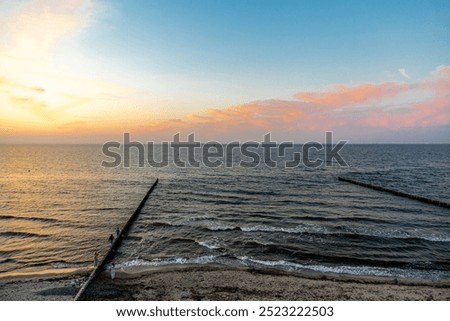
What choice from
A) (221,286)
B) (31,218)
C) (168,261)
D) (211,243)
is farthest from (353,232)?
(31,218)

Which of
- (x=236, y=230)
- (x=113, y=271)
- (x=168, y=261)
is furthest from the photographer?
(x=236, y=230)

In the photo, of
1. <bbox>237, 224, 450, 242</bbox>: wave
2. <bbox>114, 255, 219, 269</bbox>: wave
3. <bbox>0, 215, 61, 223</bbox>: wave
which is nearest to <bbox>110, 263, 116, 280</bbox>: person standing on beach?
<bbox>114, 255, 219, 269</bbox>: wave

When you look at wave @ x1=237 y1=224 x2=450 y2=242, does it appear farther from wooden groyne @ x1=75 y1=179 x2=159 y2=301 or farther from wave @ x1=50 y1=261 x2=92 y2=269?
wave @ x1=50 y1=261 x2=92 y2=269

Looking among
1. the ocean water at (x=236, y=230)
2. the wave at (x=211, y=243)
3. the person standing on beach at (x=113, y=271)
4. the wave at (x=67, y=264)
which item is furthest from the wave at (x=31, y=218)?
the wave at (x=211, y=243)

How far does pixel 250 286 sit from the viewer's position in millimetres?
16391

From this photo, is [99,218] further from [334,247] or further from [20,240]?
[334,247]

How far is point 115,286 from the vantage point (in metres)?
16.5

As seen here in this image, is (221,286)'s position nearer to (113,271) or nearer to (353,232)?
(113,271)

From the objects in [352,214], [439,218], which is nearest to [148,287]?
[352,214]

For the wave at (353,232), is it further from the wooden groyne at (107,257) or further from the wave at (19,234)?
the wave at (19,234)

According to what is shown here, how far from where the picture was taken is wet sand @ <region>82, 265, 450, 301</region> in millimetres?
15344

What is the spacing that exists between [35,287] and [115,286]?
4.44 m

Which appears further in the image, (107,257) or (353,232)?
(353,232)

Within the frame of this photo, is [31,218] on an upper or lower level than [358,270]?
upper
